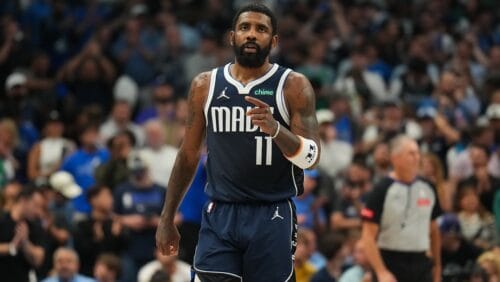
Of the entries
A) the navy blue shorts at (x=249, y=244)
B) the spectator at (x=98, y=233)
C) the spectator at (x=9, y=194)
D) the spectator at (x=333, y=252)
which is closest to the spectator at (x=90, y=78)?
the spectator at (x=9, y=194)

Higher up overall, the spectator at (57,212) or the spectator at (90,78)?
the spectator at (90,78)

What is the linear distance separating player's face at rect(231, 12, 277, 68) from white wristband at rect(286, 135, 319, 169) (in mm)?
611

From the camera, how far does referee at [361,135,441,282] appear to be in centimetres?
1016

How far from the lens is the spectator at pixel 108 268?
39.6 feet

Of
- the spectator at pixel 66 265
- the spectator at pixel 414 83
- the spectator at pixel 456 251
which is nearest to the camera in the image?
the spectator at pixel 66 265

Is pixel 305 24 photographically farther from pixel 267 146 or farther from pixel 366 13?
pixel 267 146

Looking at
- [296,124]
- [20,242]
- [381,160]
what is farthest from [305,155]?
[381,160]

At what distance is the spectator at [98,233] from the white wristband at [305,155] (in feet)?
20.1

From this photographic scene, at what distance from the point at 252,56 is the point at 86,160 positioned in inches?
293

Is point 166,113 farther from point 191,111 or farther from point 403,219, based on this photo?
point 191,111

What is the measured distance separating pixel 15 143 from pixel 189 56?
344 centimetres

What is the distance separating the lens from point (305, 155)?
7.16m

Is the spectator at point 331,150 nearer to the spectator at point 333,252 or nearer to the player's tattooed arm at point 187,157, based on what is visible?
the spectator at point 333,252

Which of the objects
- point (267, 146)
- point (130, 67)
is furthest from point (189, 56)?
point (267, 146)
